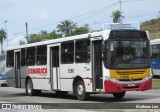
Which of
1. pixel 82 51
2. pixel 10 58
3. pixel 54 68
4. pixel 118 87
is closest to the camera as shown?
pixel 118 87

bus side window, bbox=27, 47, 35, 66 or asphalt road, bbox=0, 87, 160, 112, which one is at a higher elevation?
bus side window, bbox=27, 47, 35, 66

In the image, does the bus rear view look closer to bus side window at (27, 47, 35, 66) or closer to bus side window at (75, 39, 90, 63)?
bus side window at (75, 39, 90, 63)

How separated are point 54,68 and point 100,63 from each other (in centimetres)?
431

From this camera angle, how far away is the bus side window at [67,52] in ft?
72.2

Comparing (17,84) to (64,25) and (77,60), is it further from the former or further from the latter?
(64,25)

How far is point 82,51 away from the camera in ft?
69.1

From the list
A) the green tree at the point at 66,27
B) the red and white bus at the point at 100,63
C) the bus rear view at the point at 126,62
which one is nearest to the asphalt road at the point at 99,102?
the red and white bus at the point at 100,63

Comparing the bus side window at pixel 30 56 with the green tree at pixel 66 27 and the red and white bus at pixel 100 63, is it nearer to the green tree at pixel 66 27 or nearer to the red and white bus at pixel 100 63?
the red and white bus at pixel 100 63

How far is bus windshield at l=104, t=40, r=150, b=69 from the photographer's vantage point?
19500mm

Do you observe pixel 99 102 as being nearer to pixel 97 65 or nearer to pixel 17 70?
pixel 97 65

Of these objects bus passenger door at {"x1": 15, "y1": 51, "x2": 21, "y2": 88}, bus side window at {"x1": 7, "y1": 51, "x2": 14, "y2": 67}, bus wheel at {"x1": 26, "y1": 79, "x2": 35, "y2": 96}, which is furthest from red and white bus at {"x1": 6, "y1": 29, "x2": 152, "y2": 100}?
bus side window at {"x1": 7, "y1": 51, "x2": 14, "y2": 67}

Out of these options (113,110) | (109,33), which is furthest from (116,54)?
(113,110)

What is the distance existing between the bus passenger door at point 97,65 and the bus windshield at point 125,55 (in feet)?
2.04

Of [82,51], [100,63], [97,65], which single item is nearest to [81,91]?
[97,65]
